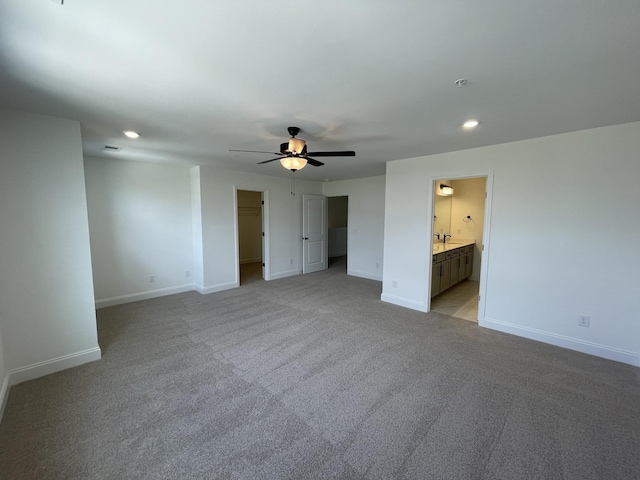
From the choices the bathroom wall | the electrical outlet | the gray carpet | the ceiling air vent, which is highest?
the ceiling air vent

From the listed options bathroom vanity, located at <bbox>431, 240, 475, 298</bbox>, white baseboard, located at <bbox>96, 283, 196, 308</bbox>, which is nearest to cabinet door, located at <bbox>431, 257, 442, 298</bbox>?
bathroom vanity, located at <bbox>431, 240, 475, 298</bbox>

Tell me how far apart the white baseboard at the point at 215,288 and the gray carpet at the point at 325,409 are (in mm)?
1587

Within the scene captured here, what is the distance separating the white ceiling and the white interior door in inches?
150

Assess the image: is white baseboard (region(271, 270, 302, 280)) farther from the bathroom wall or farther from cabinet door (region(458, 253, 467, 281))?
the bathroom wall

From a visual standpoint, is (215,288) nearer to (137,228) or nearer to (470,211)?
(137,228)

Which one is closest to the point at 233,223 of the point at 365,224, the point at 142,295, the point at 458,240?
the point at 142,295

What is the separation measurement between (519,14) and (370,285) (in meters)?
4.87

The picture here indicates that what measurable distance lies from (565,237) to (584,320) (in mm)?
957

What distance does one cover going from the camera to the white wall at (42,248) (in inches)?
90.1

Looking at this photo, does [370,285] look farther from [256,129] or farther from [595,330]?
[256,129]

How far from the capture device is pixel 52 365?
252cm

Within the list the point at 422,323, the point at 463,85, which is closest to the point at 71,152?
the point at 463,85

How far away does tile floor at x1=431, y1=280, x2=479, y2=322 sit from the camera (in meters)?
4.00

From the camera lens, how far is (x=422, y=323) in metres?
3.63
